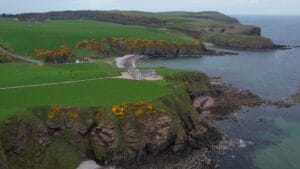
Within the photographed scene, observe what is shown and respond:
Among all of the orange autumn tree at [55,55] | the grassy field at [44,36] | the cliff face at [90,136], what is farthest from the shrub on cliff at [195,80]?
the grassy field at [44,36]

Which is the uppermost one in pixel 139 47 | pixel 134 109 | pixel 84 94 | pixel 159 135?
pixel 84 94

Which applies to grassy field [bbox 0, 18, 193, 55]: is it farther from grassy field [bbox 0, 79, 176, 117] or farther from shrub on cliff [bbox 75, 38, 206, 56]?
grassy field [bbox 0, 79, 176, 117]

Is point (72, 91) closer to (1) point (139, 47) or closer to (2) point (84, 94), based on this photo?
(2) point (84, 94)

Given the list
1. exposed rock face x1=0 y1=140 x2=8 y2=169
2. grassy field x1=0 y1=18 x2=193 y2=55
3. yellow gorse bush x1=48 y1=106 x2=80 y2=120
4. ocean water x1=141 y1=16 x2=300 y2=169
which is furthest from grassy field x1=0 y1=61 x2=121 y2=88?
grassy field x1=0 y1=18 x2=193 y2=55

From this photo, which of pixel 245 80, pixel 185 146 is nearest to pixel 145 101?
pixel 185 146

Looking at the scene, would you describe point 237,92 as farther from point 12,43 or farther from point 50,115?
point 12,43

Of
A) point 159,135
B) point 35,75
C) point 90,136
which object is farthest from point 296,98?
point 35,75
